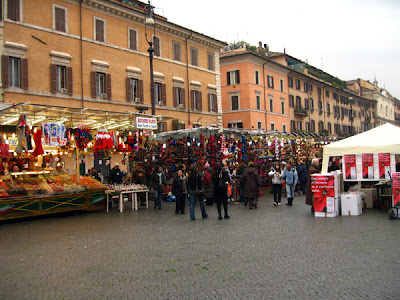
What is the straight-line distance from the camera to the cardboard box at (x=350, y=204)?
12195mm

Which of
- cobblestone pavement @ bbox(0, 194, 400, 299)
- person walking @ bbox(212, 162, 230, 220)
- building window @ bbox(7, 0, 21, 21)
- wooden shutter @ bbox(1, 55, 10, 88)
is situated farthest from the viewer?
building window @ bbox(7, 0, 21, 21)

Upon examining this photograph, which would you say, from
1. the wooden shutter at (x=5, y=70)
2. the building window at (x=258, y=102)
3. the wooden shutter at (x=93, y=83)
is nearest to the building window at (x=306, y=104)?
the building window at (x=258, y=102)

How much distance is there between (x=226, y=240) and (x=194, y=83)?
82.5ft

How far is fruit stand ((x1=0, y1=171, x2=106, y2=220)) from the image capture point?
43.0 feet

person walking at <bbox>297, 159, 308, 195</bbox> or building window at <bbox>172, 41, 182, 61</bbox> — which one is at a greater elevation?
building window at <bbox>172, 41, 182, 61</bbox>

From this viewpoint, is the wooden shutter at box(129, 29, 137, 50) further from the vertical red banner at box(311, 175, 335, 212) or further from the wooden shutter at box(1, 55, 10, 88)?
the vertical red banner at box(311, 175, 335, 212)

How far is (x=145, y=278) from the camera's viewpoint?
20.9 ft

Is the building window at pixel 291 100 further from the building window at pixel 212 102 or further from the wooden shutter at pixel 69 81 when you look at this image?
the wooden shutter at pixel 69 81

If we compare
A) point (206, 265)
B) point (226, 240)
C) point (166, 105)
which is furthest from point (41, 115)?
point (166, 105)

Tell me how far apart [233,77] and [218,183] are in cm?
3113

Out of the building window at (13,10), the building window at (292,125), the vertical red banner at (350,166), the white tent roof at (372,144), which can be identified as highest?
the building window at (13,10)

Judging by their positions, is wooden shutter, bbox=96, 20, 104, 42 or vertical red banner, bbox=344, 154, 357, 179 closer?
vertical red banner, bbox=344, 154, 357, 179

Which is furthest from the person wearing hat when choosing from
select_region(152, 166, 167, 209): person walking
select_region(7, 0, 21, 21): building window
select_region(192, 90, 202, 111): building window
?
select_region(192, 90, 202, 111): building window

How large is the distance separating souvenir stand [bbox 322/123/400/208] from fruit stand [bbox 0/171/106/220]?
27.3 feet
